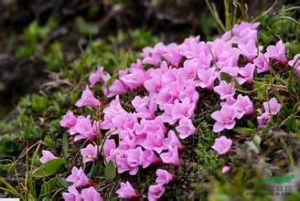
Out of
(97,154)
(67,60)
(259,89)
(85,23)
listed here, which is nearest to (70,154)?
(97,154)

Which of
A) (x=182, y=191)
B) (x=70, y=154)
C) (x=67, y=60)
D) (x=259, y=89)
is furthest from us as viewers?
(x=67, y=60)

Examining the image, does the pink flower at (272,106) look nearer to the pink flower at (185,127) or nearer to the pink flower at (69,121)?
the pink flower at (185,127)

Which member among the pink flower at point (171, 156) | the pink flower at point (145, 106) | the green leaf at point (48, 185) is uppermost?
the pink flower at point (145, 106)

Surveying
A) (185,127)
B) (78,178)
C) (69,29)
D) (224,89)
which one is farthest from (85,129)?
(69,29)

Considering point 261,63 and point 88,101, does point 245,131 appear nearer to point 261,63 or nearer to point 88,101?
point 261,63

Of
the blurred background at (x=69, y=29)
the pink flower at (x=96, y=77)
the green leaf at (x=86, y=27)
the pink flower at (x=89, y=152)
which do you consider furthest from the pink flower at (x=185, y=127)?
the green leaf at (x=86, y=27)

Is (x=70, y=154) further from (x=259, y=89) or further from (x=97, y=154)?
(x=259, y=89)
